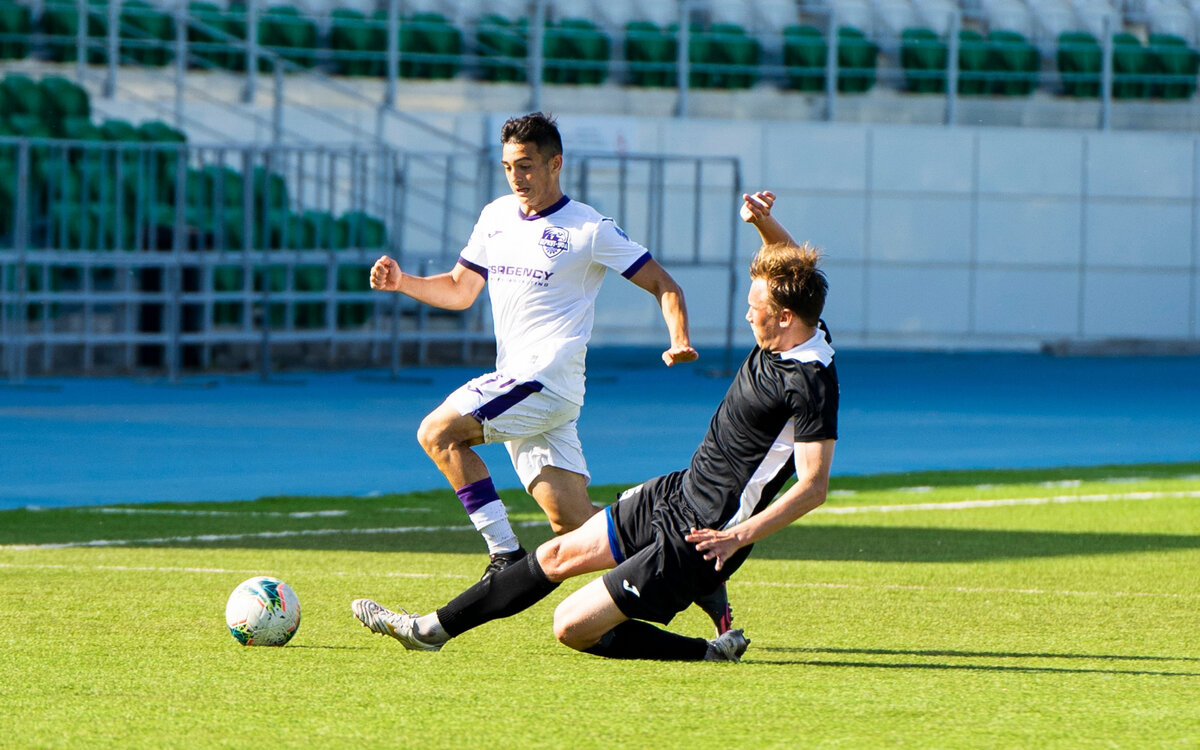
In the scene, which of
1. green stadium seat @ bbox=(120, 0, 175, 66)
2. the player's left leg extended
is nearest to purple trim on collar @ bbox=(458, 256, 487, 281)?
the player's left leg extended

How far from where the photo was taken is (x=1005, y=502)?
10.9 metres

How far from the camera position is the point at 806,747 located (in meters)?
4.25

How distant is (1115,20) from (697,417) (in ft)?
51.1

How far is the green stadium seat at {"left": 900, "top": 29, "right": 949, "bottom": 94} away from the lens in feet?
90.9

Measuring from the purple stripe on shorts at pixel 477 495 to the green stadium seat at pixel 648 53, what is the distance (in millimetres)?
21027

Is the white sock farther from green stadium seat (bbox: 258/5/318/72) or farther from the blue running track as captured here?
green stadium seat (bbox: 258/5/318/72)

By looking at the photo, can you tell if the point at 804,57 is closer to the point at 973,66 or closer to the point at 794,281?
the point at 973,66

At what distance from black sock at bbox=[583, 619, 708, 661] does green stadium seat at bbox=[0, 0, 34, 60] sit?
759 inches

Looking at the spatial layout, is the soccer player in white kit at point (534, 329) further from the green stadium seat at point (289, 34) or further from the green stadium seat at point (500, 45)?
the green stadium seat at point (500, 45)

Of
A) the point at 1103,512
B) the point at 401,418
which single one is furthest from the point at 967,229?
the point at 1103,512

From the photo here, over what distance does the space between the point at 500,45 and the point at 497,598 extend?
21614 mm

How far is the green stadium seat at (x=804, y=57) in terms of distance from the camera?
27.3 m

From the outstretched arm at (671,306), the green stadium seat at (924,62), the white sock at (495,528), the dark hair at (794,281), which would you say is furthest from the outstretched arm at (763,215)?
the green stadium seat at (924,62)

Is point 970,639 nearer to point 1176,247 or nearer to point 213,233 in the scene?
point 213,233
